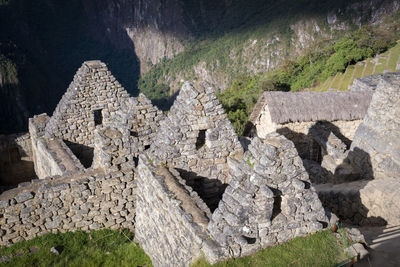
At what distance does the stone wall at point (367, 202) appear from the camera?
7809mm

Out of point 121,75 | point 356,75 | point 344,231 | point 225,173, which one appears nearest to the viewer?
point 344,231

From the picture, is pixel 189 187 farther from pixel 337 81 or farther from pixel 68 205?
pixel 337 81

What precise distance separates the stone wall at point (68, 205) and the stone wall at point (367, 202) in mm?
4808

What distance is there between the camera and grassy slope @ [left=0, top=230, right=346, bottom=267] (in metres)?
5.11

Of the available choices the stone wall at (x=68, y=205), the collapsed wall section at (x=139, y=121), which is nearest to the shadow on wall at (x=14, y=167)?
the stone wall at (x=68, y=205)

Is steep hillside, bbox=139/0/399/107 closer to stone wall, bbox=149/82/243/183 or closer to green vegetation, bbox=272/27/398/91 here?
green vegetation, bbox=272/27/398/91

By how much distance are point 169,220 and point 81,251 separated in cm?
229


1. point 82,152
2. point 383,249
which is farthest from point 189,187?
point 82,152

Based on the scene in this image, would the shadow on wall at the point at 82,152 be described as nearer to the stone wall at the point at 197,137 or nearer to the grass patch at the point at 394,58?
the stone wall at the point at 197,137

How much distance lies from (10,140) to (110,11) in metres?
141

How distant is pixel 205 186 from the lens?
24.5 ft

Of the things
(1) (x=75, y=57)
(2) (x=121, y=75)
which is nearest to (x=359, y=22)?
(2) (x=121, y=75)

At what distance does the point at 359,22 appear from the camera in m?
59.0

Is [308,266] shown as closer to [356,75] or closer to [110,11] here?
[356,75]
